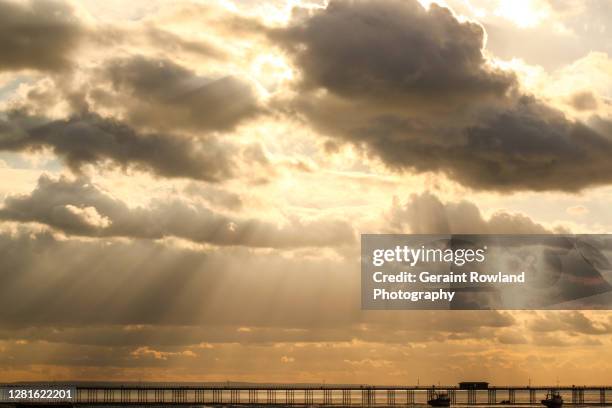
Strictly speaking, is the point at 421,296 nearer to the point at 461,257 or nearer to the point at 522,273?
the point at 461,257

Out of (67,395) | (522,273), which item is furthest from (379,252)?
(67,395)

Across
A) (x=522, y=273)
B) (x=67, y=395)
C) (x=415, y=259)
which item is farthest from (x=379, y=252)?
(x=67, y=395)

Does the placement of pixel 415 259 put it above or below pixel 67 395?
above

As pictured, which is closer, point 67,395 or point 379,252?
point 379,252

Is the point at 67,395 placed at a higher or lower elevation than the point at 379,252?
lower

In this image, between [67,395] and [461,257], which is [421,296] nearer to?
[461,257]

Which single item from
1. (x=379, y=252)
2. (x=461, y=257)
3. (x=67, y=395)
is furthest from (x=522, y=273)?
(x=67, y=395)

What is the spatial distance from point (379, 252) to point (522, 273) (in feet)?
59.4

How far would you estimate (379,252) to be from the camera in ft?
343

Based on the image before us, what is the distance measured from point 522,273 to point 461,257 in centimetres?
879

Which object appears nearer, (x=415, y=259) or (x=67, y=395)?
(x=415, y=259)

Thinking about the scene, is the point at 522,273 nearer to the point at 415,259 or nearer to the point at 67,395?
the point at 415,259

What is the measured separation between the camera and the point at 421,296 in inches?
4156

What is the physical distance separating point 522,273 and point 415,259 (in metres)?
14.2
